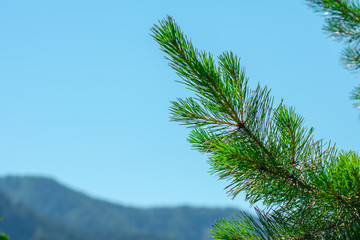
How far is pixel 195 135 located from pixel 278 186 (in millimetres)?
521

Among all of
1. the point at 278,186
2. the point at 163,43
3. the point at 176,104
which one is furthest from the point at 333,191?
the point at 163,43

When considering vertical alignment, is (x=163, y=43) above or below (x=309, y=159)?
above

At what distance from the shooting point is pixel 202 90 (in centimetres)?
209

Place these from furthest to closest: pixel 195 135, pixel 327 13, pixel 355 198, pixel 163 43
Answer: pixel 327 13, pixel 195 135, pixel 355 198, pixel 163 43

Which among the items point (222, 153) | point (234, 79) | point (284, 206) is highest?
point (234, 79)

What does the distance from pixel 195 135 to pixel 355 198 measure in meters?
0.89

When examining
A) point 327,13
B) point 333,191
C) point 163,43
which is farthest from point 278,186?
point 327,13

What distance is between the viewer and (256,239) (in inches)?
93.8

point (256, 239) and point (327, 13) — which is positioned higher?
point (327, 13)

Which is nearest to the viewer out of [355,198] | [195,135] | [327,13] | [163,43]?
[163,43]

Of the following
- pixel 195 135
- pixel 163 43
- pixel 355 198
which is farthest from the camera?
pixel 195 135

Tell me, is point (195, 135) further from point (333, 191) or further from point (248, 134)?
point (333, 191)

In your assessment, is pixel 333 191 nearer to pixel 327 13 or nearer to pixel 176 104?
pixel 176 104

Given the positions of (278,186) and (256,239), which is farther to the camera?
(256,239)
